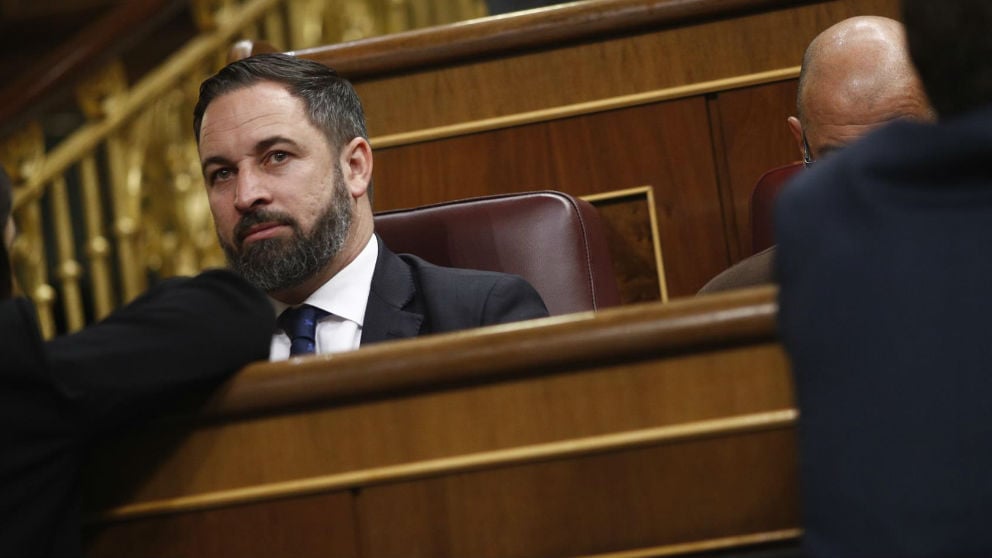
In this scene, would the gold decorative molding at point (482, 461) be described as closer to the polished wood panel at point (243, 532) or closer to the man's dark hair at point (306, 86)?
the polished wood panel at point (243, 532)

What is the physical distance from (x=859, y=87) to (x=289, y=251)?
0.71 meters

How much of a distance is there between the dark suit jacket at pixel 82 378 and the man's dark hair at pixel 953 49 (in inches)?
21.7

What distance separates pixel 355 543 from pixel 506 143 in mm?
908

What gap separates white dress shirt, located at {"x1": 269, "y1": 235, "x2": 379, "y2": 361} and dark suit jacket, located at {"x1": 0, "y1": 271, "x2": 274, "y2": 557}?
0.41 metres

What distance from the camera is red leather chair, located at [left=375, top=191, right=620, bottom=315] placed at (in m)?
1.49

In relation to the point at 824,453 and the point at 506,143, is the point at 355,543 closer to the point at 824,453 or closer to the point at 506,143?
the point at 824,453

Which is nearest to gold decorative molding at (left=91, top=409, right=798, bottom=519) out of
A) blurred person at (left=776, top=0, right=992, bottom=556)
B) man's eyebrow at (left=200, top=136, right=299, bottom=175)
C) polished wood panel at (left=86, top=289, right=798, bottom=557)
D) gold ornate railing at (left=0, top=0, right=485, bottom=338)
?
polished wood panel at (left=86, top=289, right=798, bottom=557)

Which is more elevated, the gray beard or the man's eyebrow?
the man's eyebrow

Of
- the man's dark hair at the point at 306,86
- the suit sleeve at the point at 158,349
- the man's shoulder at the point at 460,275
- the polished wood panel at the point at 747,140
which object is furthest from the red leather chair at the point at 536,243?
the suit sleeve at the point at 158,349

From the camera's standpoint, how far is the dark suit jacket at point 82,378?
2.97ft

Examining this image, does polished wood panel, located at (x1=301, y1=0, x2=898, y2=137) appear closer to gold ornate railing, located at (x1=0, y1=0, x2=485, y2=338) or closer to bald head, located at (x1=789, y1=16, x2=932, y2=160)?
bald head, located at (x1=789, y1=16, x2=932, y2=160)

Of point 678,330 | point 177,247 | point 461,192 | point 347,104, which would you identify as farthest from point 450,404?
point 177,247

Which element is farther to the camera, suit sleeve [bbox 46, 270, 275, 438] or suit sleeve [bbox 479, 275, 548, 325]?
suit sleeve [bbox 479, 275, 548, 325]

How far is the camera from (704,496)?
3.07 feet
